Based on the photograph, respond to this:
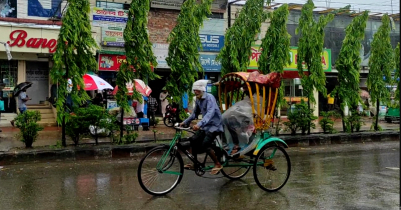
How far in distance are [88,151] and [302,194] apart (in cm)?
613

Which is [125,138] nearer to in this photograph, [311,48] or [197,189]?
[197,189]

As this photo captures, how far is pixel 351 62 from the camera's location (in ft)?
49.4

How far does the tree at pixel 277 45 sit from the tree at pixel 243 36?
0.45 meters

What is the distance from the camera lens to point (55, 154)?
10.4 meters

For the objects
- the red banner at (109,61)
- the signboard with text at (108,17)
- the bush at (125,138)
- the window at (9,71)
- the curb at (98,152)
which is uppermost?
the signboard with text at (108,17)

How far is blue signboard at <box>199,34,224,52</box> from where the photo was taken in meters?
22.9

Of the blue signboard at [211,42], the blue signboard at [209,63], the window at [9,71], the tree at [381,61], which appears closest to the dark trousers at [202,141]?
the tree at [381,61]

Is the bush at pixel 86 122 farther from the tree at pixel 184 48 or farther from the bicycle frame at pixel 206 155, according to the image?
the bicycle frame at pixel 206 155

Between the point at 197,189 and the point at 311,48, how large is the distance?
30.0 ft

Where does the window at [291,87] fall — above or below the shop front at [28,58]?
below

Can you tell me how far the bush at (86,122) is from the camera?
36.0ft

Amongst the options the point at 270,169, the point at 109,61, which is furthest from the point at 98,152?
the point at 109,61

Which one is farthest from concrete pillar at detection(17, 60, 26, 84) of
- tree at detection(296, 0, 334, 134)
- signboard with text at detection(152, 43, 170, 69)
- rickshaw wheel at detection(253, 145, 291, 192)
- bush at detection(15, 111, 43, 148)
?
rickshaw wheel at detection(253, 145, 291, 192)

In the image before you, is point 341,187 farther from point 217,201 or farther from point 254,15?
point 254,15
